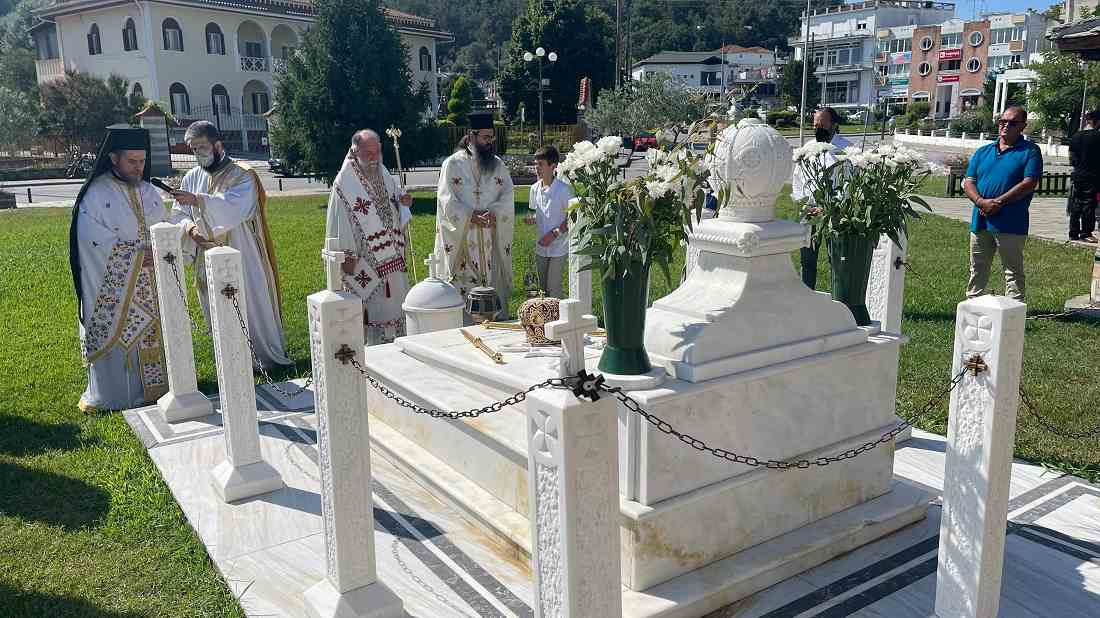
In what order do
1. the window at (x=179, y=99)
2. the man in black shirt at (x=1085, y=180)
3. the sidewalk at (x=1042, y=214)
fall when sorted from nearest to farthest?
the man in black shirt at (x=1085, y=180)
the sidewalk at (x=1042, y=214)
the window at (x=179, y=99)

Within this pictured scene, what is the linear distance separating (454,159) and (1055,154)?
3579cm

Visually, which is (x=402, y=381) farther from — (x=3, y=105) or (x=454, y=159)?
(x=3, y=105)

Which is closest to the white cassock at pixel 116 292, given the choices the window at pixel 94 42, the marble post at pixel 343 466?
the marble post at pixel 343 466

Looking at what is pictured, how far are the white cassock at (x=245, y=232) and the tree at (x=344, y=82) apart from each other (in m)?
14.4

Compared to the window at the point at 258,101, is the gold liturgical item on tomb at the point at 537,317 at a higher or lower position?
lower

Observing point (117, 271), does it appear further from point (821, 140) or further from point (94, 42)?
point (94, 42)

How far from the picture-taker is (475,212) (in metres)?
8.32

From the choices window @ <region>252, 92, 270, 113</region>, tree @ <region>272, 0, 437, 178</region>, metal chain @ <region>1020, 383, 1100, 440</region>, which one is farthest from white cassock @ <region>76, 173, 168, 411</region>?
window @ <region>252, 92, 270, 113</region>

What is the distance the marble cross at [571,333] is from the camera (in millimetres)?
→ 2885

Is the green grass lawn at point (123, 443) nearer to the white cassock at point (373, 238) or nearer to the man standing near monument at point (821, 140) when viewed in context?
the white cassock at point (373, 238)

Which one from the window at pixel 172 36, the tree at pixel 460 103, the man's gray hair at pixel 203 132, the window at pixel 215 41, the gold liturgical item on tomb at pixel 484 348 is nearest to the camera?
the gold liturgical item on tomb at pixel 484 348

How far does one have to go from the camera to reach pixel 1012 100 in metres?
46.7

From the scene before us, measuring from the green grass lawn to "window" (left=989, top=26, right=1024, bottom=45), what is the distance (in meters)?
68.0

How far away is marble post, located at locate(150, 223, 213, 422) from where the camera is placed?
6184 mm
